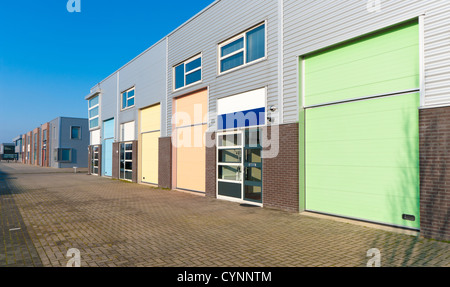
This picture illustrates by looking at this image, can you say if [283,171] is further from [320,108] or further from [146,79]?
[146,79]

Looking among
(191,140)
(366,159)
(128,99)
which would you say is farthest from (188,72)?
(366,159)

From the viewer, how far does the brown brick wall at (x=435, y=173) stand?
5.72 metres

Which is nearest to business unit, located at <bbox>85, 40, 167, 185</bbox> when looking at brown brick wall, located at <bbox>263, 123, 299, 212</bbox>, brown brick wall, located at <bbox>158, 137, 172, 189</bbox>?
brown brick wall, located at <bbox>158, 137, 172, 189</bbox>

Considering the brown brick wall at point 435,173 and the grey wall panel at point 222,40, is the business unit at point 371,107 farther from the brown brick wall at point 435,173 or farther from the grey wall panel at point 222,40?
the grey wall panel at point 222,40

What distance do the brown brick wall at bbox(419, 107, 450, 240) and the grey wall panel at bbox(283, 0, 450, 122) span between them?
386mm

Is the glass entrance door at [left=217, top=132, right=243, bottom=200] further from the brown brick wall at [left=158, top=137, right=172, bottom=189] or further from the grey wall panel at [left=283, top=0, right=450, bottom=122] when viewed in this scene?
the brown brick wall at [left=158, top=137, right=172, bottom=189]

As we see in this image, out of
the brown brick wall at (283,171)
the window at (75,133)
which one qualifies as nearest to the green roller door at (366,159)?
the brown brick wall at (283,171)

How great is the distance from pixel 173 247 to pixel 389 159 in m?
5.22

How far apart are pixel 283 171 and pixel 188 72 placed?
7663 millimetres

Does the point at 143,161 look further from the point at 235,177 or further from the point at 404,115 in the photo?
the point at 404,115

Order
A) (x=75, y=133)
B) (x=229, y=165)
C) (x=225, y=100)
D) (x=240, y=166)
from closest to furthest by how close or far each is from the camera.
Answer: (x=240, y=166), (x=229, y=165), (x=225, y=100), (x=75, y=133)

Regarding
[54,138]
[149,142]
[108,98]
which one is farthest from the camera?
[54,138]

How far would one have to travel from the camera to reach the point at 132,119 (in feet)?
65.7

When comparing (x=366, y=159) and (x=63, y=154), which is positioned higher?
(x=366, y=159)
